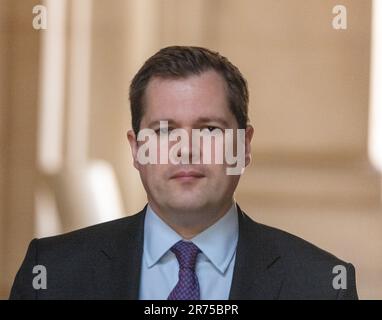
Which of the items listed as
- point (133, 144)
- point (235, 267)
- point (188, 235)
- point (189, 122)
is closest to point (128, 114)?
point (133, 144)

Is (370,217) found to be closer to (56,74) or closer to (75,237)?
(75,237)

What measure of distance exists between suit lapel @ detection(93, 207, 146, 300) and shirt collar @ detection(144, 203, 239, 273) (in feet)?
0.07

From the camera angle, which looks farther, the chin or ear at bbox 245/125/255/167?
ear at bbox 245/125/255/167

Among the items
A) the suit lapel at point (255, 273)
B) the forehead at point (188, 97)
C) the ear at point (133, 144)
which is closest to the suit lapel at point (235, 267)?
the suit lapel at point (255, 273)

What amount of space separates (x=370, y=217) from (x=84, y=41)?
72cm

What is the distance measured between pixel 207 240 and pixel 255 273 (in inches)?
4.4

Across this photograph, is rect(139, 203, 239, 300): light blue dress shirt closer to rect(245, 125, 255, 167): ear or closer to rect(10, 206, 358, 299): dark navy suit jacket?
rect(10, 206, 358, 299): dark navy suit jacket

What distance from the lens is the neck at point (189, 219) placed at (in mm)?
1437

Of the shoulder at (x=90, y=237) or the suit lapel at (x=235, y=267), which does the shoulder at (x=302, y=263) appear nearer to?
the suit lapel at (x=235, y=267)

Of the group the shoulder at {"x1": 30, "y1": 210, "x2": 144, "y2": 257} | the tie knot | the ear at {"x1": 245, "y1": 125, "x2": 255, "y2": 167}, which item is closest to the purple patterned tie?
the tie knot

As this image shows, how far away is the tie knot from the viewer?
142cm
